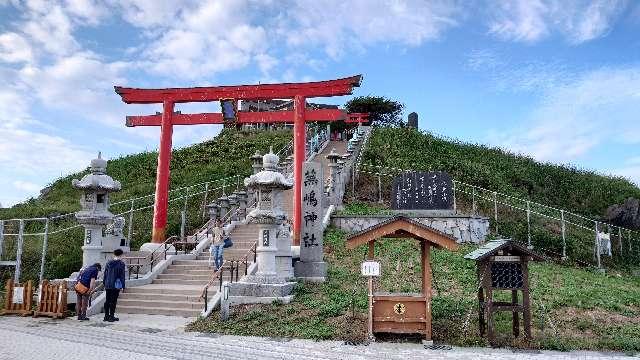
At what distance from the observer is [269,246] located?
1362cm

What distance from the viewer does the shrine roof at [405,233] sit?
993cm

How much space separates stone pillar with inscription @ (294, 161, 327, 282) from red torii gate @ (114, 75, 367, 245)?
5.48 feet

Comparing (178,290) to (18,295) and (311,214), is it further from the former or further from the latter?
(311,214)

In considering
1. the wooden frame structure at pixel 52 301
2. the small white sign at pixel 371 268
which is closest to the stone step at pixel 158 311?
the wooden frame structure at pixel 52 301

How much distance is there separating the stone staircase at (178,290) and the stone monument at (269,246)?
1.21 metres

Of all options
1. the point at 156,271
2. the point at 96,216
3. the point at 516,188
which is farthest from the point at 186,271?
the point at 516,188

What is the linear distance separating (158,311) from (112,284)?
157cm

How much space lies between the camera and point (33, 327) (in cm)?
1123

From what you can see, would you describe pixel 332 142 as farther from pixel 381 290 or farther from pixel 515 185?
pixel 381 290

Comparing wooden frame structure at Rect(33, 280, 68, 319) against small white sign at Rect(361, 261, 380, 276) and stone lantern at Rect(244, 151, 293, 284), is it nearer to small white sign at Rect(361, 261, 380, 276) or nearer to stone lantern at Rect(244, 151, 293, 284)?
stone lantern at Rect(244, 151, 293, 284)

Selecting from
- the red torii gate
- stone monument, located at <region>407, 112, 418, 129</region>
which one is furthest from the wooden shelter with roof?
stone monument, located at <region>407, 112, 418, 129</region>

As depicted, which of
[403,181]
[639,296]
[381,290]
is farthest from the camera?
[403,181]

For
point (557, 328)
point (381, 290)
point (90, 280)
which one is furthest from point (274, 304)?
point (557, 328)

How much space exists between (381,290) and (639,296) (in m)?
7.84
